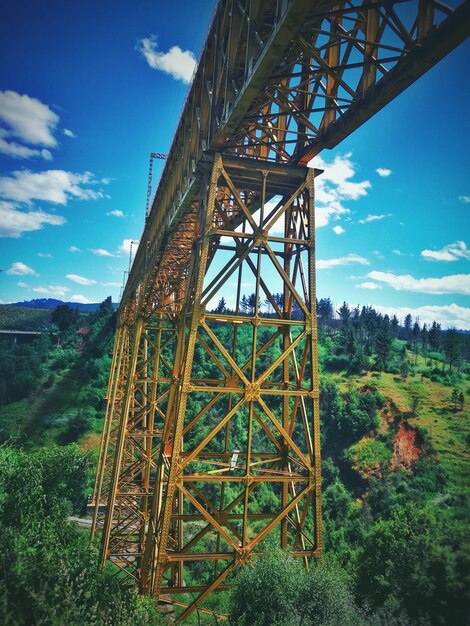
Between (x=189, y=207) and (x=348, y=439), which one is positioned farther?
(x=348, y=439)

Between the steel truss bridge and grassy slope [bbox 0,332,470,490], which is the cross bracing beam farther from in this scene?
grassy slope [bbox 0,332,470,490]

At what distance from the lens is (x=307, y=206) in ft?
22.3

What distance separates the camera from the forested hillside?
15.8 ft

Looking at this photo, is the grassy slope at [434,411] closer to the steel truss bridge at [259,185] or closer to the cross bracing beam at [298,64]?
the steel truss bridge at [259,185]

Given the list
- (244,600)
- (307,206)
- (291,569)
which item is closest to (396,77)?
(307,206)

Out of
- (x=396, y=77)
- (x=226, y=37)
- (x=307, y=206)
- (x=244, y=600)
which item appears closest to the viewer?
(x=396, y=77)

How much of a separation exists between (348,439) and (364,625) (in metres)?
40.2

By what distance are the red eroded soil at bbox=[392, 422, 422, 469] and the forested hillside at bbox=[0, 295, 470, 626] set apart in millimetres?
156

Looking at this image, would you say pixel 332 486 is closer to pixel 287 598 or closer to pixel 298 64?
pixel 287 598

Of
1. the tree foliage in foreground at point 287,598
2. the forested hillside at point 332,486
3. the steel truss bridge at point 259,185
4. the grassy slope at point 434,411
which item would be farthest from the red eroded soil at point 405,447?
the tree foliage in foreground at point 287,598

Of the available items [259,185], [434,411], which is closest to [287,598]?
[259,185]

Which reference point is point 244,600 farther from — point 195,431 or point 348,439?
point 348,439

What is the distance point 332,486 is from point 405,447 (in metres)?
8.85

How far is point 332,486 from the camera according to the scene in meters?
35.2
